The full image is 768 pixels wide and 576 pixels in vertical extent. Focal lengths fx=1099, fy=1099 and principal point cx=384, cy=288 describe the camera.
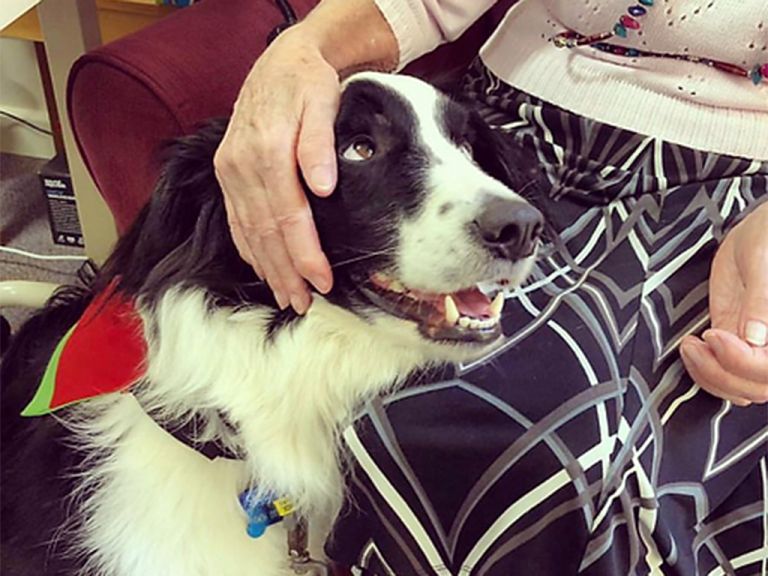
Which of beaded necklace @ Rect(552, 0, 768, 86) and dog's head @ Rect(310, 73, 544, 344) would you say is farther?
beaded necklace @ Rect(552, 0, 768, 86)

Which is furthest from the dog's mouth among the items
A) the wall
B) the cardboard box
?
the wall

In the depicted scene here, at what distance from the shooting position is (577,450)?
2.76 ft

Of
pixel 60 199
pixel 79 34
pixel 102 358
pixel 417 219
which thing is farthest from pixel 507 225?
pixel 60 199

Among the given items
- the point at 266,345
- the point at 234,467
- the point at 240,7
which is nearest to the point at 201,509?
the point at 234,467

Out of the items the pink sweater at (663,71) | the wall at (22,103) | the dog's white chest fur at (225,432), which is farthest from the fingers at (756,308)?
the wall at (22,103)

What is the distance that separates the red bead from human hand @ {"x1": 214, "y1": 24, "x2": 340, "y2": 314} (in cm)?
28

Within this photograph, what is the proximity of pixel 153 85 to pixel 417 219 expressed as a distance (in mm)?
357

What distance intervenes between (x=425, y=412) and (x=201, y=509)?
26cm

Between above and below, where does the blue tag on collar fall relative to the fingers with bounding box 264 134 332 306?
below

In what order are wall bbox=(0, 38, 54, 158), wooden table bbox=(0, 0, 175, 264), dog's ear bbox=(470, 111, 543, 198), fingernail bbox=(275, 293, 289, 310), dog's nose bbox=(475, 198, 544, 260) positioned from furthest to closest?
wall bbox=(0, 38, 54, 158), wooden table bbox=(0, 0, 175, 264), dog's ear bbox=(470, 111, 543, 198), fingernail bbox=(275, 293, 289, 310), dog's nose bbox=(475, 198, 544, 260)

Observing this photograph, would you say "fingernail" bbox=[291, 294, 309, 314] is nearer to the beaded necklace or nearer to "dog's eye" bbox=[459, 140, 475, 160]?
"dog's eye" bbox=[459, 140, 475, 160]

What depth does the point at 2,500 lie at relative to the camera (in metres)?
1.10

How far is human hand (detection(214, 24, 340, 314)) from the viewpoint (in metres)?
0.88

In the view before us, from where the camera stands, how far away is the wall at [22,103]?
2.23 metres
